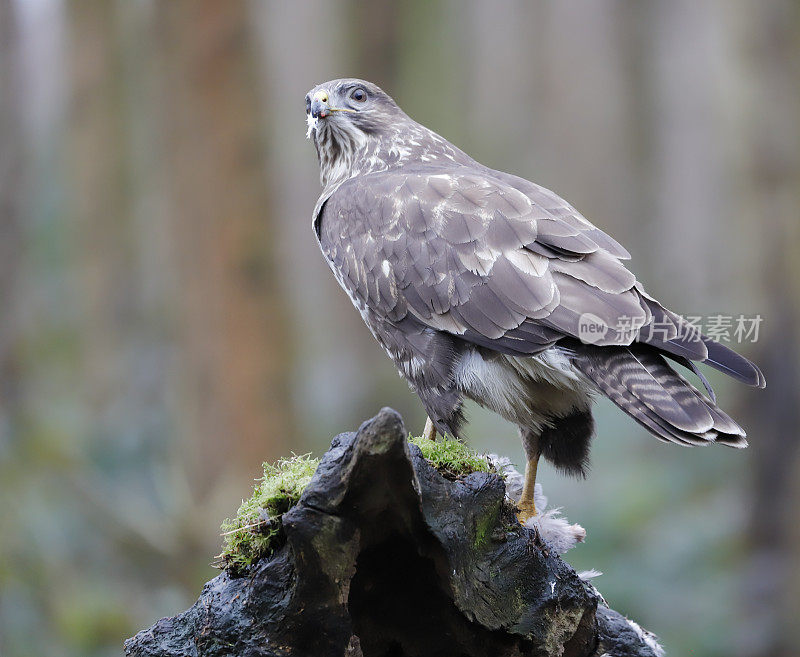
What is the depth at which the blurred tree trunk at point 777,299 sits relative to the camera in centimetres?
752

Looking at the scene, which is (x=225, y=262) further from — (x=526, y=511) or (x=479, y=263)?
(x=526, y=511)

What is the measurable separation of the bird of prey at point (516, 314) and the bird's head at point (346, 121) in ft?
2.34

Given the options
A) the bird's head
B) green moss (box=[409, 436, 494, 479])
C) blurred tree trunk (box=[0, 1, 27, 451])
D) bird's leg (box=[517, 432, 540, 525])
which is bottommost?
green moss (box=[409, 436, 494, 479])

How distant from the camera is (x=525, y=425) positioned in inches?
181

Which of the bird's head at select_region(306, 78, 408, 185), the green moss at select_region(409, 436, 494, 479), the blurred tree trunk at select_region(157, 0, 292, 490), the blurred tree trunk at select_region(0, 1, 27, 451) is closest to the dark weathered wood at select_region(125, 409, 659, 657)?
the green moss at select_region(409, 436, 494, 479)

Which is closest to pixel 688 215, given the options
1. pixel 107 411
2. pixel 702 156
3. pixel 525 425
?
pixel 702 156

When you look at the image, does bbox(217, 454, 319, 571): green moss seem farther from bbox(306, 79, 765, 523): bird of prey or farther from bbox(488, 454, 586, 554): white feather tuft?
bbox(306, 79, 765, 523): bird of prey

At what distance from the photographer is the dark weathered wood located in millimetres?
2936

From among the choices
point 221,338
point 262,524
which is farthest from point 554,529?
point 221,338

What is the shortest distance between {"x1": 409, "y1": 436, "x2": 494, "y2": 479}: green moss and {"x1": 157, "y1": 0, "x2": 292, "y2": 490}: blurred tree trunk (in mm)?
3977

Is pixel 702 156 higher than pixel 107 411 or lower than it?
higher

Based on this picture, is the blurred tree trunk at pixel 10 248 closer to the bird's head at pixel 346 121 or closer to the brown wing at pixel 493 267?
the bird's head at pixel 346 121

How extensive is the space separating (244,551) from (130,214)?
11.5 m

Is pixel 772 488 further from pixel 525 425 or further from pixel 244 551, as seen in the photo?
pixel 244 551
